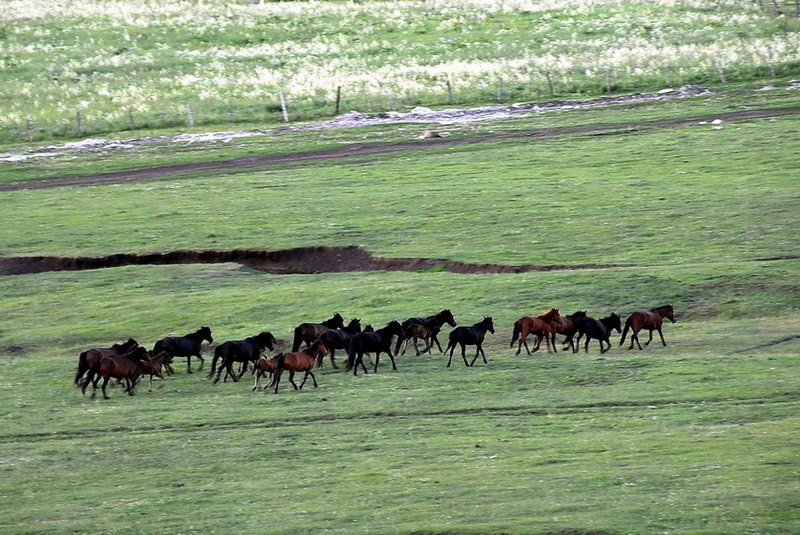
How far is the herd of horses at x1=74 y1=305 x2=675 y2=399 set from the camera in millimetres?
23773

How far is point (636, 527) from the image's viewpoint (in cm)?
1458

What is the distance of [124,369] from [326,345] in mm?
4135

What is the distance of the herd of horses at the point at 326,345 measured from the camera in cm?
2377

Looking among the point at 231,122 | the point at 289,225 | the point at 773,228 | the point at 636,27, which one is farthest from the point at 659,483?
the point at 636,27

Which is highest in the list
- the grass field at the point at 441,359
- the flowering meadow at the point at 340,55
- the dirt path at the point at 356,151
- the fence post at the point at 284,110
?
the flowering meadow at the point at 340,55

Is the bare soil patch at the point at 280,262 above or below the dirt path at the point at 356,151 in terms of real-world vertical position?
below

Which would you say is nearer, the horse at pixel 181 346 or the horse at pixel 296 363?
the horse at pixel 296 363

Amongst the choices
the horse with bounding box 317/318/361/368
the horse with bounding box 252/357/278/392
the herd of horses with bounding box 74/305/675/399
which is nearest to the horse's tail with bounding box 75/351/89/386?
the herd of horses with bounding box 74/305/675/399

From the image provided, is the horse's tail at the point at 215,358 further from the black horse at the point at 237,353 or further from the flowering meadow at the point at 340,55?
the flowering meadow at the point at 340,55

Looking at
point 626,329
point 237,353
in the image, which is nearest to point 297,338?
point 237,353

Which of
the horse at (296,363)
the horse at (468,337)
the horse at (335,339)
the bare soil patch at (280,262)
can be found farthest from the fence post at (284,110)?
the horse at (296,363)

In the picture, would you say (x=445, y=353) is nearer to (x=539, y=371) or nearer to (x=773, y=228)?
(x=539, y=371)

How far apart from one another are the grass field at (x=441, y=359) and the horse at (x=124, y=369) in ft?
1.44

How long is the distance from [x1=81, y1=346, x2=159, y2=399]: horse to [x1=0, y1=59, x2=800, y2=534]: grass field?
0.44 m
